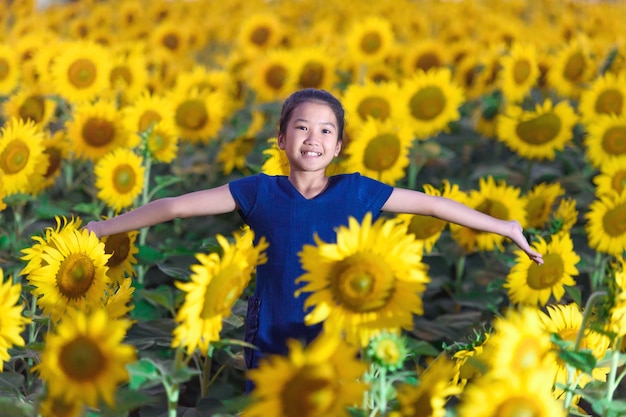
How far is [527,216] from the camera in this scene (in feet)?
10.5

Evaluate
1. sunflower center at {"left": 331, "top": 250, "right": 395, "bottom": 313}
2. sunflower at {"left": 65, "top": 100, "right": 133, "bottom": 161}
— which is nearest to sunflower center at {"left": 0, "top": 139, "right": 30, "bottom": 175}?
sunflower at {"left": 65, "top": 100, "right": 133, "bottom": 161}

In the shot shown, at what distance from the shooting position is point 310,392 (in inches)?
57.1

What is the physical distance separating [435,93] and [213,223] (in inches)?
49.0

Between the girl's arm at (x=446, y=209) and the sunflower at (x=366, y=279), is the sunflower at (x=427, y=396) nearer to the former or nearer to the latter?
the sunflower at (x=366, y=279)

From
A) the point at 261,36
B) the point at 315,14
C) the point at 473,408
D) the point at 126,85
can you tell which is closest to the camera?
the point at 473,408

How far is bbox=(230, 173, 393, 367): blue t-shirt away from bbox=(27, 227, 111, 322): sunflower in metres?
0.38

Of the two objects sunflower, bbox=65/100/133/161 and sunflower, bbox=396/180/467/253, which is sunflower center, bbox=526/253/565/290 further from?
sunflower, bbox=65/100/133/161

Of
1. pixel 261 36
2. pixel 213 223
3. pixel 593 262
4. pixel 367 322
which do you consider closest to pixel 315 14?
pixel 261 36

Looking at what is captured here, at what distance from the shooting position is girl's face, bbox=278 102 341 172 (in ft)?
6.93

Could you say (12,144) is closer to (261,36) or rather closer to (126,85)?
(126,85)

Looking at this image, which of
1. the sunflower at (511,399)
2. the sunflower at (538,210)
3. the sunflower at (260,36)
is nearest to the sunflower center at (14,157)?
the sunflower at (538,210)

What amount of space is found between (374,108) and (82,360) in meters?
2.67

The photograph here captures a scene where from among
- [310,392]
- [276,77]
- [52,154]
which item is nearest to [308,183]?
[310,392]

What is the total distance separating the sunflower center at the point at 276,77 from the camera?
4.90 m
